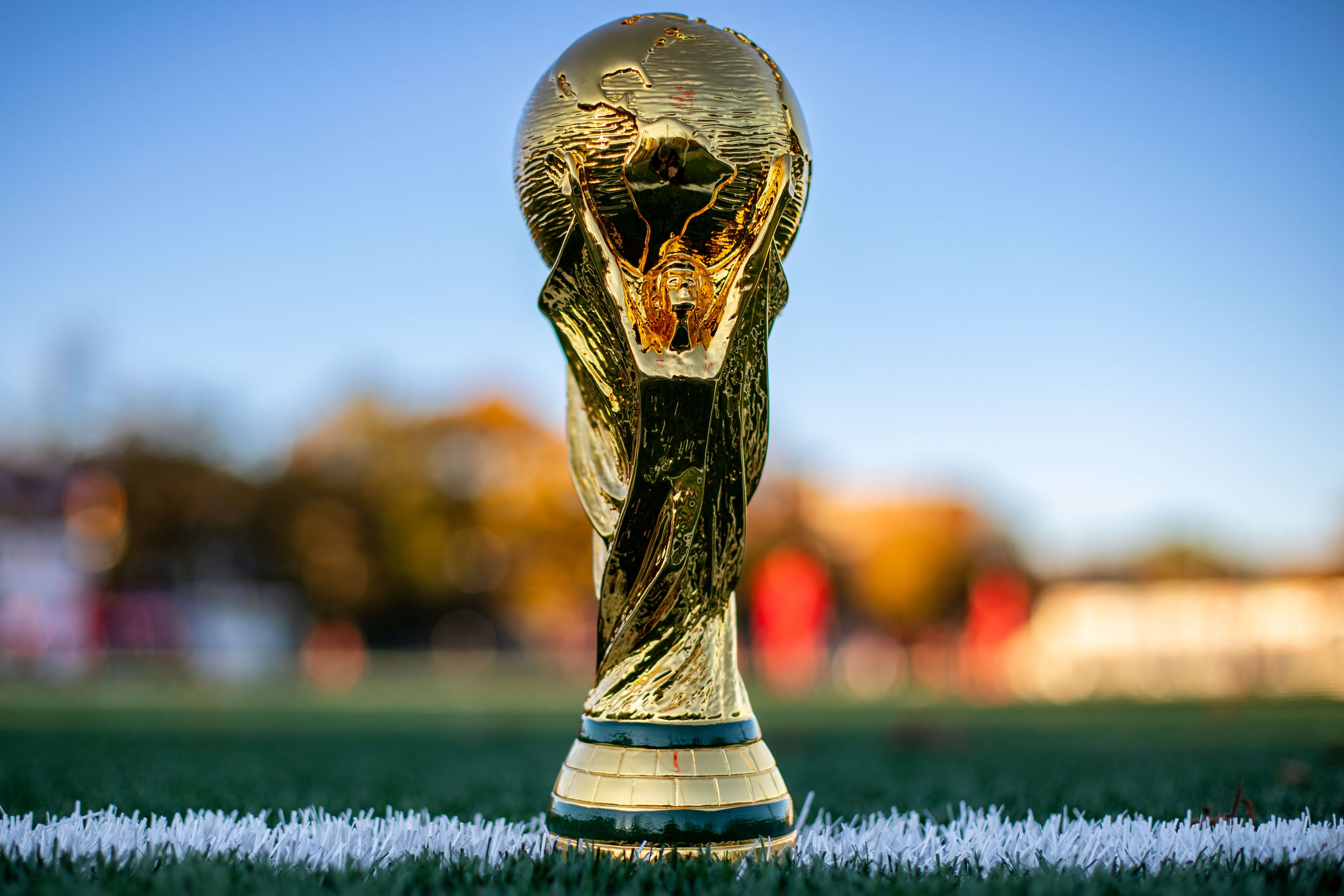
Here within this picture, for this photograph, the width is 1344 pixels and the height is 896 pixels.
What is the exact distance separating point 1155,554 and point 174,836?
7783 centimetres

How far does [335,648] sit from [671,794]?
44636 millimetres

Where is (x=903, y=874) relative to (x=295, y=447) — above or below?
below

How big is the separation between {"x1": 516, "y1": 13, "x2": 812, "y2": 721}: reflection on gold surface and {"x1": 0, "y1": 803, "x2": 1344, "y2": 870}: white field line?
22.1 inches

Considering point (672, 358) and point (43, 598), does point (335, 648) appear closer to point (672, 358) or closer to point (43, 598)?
point (43, 598)

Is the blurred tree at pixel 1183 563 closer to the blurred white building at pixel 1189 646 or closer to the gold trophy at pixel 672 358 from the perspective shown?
the blurred white building at pixel 1189 646

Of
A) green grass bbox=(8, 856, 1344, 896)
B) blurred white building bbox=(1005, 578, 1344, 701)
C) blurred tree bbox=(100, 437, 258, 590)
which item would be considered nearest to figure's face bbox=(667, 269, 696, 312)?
green grass bbox=(8, 856, 1344, 896)

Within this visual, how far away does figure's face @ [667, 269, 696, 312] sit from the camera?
10.1ft

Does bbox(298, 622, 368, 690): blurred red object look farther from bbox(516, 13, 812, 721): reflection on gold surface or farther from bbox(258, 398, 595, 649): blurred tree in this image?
bbox(516, 13, 812, 721): reflection on gold surface

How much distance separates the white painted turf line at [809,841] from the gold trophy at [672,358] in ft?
0.86

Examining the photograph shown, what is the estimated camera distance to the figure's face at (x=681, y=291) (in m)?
3.09

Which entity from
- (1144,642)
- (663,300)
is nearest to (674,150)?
(663,300)

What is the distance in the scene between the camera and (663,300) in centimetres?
310

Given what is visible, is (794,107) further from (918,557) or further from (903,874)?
(918,557)

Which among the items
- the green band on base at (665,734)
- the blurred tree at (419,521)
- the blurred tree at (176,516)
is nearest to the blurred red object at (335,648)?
the blurred tree at (419,521)
